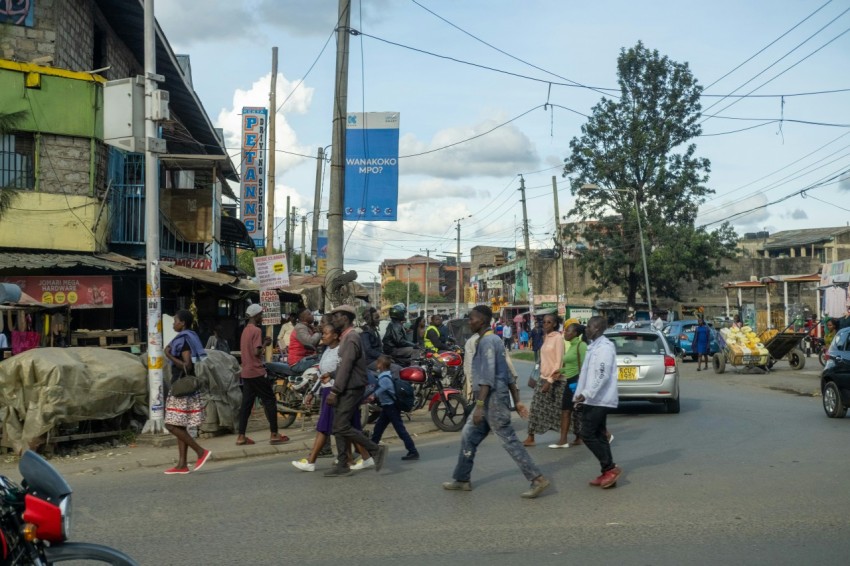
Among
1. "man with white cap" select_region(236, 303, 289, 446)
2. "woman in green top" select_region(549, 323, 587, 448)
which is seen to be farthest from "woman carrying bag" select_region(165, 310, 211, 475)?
"woman in green top" select_region(549, 323, 587, 448)

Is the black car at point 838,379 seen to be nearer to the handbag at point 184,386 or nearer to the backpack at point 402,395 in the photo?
the backpack at point 402,395

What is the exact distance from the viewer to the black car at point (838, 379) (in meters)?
14.0

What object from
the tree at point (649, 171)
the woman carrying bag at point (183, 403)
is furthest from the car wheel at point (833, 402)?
the tree at point (649, 171)

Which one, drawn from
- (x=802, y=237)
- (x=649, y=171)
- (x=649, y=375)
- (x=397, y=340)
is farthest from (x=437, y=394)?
(x=802, y=237)

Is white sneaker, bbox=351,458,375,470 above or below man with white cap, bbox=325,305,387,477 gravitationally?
below

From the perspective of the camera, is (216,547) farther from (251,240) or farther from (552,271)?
(552,271)

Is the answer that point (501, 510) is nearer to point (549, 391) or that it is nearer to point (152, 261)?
point (549, 391)

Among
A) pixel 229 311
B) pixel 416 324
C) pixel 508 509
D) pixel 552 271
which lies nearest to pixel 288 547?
pixel 508 509

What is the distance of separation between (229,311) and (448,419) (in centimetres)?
1943

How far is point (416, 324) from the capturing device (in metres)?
19.4

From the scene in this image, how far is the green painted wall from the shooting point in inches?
670

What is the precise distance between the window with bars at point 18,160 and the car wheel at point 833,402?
15.5 m

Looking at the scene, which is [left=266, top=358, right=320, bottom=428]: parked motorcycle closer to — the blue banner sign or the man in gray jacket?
the blue banner sign

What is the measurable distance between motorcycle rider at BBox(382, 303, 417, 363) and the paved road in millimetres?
3735
